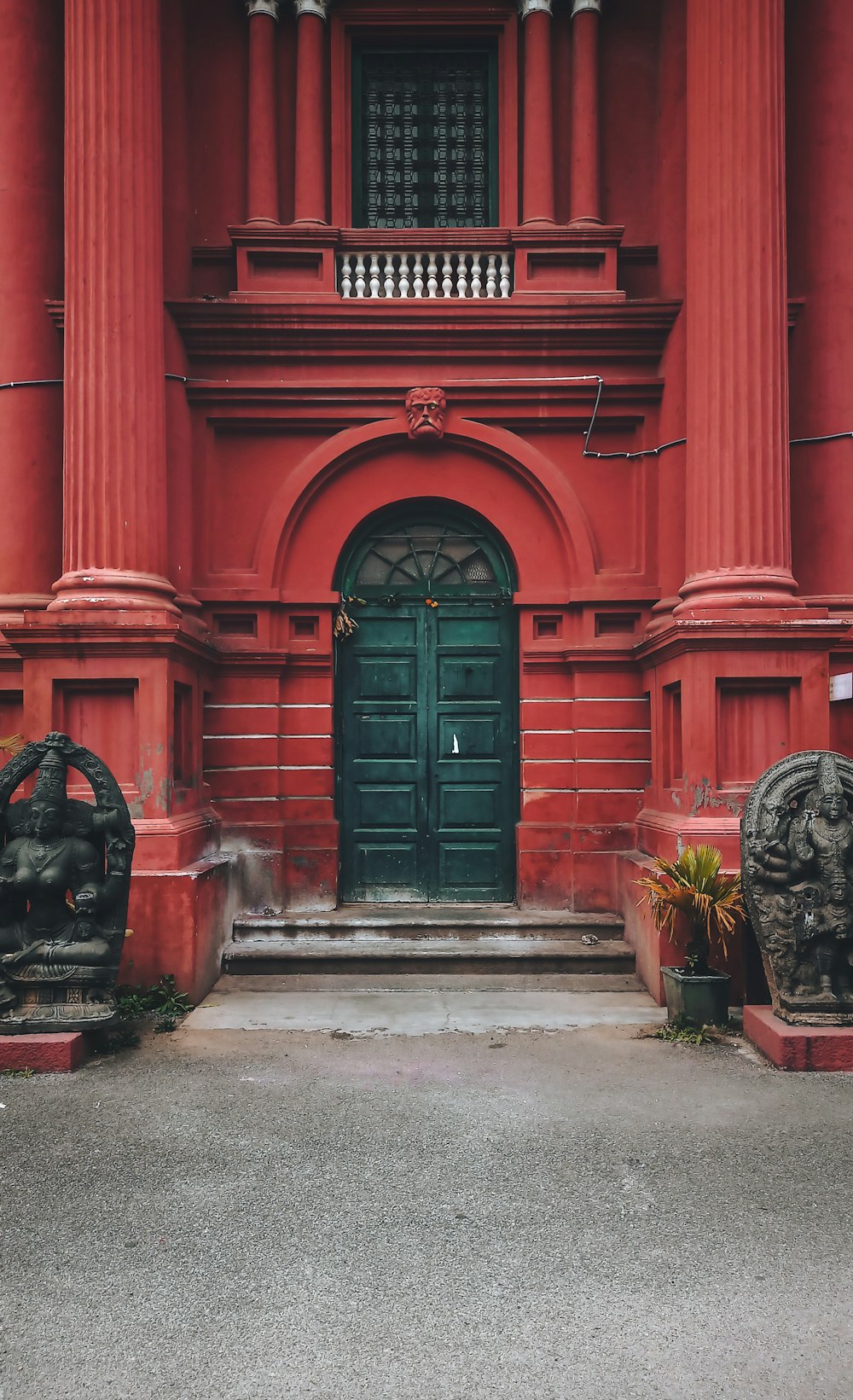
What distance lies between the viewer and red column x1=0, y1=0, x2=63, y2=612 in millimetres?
8078

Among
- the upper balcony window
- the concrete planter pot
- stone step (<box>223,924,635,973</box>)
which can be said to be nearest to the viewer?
the concrete planter pot

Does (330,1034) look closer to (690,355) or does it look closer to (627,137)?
(690,355)

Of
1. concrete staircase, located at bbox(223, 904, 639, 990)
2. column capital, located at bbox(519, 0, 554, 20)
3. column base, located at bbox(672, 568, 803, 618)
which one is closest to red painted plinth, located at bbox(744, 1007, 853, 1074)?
concrete staircase, located at bbox(223, 904, 639, 990)

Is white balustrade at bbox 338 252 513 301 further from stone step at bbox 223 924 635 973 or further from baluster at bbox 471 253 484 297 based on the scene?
stone step at bbox 223 924 635 973

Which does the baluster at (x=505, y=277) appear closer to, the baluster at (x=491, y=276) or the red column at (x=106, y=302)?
the baluster at (x=491, y=276)

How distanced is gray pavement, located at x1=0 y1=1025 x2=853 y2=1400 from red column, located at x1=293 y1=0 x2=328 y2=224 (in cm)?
720

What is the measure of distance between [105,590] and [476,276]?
4.32 m

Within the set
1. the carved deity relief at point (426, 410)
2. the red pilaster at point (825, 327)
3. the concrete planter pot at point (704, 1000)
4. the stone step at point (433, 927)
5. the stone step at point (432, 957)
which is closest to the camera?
the concrete planter pot at point (704, 1000)

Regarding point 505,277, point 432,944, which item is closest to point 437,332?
point 505,277

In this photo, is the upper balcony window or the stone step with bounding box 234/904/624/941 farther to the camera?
the upper balcony window

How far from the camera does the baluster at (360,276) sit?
8.41m

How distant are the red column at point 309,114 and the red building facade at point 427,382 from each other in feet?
0.10

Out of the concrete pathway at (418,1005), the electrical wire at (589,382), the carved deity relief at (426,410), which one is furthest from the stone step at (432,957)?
the carved deity relief at (426,410)

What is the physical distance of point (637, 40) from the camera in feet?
28.2
